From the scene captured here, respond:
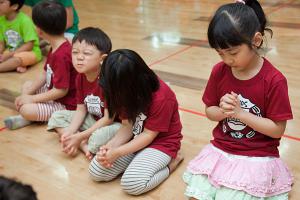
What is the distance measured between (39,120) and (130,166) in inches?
25.7

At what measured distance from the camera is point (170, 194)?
1270 mm

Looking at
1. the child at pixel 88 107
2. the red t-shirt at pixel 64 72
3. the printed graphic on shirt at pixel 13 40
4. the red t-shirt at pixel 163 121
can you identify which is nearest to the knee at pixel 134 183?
the red t-shirt at pixel 163 121

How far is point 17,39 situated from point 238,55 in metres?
1.84

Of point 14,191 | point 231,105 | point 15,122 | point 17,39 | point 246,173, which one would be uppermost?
point 14,191

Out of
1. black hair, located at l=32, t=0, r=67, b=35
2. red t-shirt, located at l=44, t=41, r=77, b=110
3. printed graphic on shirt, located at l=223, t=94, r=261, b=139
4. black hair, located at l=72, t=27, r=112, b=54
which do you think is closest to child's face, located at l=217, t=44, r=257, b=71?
printed graphic on shirt, located at l=223, t=94, r=261, b=139

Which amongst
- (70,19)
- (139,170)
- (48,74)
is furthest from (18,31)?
(139,170)

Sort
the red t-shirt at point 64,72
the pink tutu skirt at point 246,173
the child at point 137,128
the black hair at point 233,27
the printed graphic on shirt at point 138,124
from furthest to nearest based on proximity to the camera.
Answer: the red t-shirt at point 64,72 < the printed graphic on shirt at point 138,124 < the child at point 137,128 < the pink tutu skirt at point 246,173 < the black hair at point 233,27

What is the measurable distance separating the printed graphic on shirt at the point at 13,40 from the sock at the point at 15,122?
0.88 m

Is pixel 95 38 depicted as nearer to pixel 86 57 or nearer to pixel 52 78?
pixel 86 57

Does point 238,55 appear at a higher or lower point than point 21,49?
higher

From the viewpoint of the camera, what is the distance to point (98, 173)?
4.35 feet

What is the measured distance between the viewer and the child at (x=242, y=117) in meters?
1.01

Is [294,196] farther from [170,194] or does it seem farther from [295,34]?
[295,34]

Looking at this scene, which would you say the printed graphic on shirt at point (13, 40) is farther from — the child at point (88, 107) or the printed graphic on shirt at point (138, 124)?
the printed graphic on shirt at point (138, 124)
